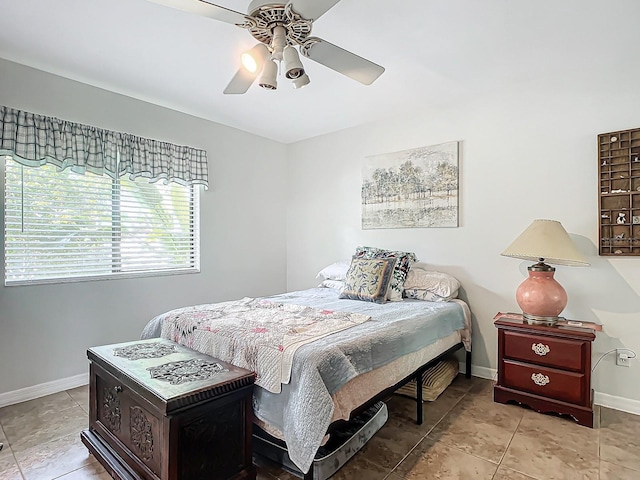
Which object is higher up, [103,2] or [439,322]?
[103,2]

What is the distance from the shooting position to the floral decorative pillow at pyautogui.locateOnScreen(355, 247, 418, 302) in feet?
10.2

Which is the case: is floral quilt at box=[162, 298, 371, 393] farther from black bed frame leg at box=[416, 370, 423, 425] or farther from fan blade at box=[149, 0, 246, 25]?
fan blade at box=[149, 0, 246, 25]

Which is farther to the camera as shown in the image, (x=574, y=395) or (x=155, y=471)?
(x=574, y=395)

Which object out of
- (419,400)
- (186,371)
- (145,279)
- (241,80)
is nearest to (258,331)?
(186,371)

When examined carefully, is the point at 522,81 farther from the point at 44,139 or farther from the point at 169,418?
the point at 44,139

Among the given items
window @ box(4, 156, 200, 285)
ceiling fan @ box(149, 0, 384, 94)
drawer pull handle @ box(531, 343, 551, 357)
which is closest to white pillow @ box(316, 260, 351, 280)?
window @ box(4, 156, 200, 285)

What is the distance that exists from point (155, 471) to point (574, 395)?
100 inches

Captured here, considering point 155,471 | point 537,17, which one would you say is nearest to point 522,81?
point 537,17

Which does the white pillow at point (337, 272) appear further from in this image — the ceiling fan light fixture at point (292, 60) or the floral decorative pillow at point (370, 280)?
the ceiling fan light fixture at point (292, 60)

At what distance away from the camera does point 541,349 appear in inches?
98.6

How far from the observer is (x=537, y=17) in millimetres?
2102

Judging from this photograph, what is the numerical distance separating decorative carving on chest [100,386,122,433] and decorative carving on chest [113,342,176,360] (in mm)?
177

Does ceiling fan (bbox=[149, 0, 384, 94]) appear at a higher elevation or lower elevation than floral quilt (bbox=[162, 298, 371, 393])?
higher

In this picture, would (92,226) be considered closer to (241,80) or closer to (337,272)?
(241,80)
